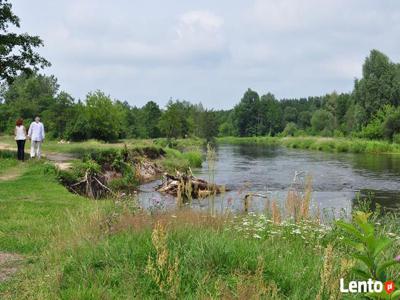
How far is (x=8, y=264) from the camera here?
276 inches

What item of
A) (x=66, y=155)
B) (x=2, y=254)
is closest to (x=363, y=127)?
(x=66, y=155)

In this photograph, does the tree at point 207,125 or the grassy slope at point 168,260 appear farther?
the tree at point 207,125

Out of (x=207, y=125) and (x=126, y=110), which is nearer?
(x=126, y=110)

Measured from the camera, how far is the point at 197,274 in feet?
17.3

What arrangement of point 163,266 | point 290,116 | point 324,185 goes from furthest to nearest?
1. point 290,116
2. point 324,185
3. point 163,266

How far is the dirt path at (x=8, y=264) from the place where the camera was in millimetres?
6490

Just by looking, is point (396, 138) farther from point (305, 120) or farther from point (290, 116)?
point (290, 116)

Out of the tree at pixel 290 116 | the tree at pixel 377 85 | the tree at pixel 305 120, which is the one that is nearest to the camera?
the tree at pixel 377 85

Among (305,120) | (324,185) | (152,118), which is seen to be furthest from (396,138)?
(305,120)

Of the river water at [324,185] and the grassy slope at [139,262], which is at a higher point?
the grassy slope at [139,262]

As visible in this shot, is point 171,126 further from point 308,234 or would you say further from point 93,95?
point 308,234

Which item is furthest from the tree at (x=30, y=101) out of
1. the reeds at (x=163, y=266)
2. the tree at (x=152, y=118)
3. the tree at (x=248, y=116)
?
the tree at (x=248, y=116)

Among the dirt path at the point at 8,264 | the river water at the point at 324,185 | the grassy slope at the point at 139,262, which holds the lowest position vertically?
the river water at the point at 324,185

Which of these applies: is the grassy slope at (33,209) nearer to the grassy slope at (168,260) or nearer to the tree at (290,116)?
the grassy slope at (168,260)
